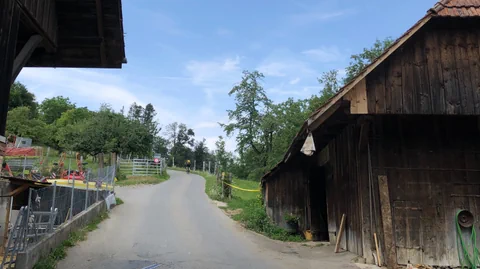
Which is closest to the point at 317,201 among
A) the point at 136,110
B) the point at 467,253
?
the point at 467,253

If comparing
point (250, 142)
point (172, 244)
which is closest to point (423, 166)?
point (172, 244)

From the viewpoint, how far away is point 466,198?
9836mm

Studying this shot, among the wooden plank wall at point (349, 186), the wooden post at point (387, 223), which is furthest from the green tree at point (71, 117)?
the wooden post at point (387, 223)

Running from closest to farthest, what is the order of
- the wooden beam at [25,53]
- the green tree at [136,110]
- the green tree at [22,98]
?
the wooden beam at [25,53] < the green tree at [22,98] < the green tree at [136,110]

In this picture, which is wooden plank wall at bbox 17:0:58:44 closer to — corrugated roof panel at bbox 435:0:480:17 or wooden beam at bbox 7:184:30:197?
wooden beam at bbox 7:184:30:197

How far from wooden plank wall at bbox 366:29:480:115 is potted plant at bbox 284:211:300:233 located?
27.8 feet

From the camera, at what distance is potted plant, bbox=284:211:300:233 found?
16516mm

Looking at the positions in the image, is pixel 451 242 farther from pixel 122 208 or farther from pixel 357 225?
pixel 122 208

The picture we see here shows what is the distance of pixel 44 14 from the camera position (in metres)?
7.93

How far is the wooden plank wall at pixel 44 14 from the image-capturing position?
692cm

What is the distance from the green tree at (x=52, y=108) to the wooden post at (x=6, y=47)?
88.3 meters

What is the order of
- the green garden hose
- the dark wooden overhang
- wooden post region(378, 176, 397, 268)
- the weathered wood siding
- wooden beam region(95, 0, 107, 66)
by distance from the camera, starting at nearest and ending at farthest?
1. the dark wooden overhang
2. wooden beam region(95, 0, 107, 66)
3. wooden post region(378, 176, 397, 268)
4. the green garden hose
5. the weathered wood siding

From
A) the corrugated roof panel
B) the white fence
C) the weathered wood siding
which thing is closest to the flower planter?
the weathered wood siding

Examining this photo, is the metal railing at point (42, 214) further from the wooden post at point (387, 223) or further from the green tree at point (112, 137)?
the green tree at point (112, 137)
